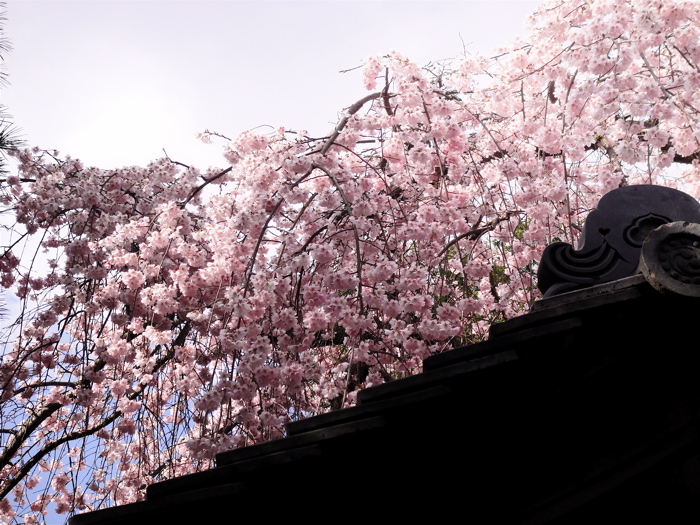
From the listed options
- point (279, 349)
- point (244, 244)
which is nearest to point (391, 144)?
point (244, 244)

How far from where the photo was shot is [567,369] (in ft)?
6.11

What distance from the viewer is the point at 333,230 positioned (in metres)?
5.48

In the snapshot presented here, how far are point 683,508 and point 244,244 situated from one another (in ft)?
13.7

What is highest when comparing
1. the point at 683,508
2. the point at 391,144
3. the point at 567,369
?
the point at 391,144

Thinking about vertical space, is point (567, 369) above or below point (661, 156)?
below

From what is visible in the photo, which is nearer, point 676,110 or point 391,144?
point 676,110

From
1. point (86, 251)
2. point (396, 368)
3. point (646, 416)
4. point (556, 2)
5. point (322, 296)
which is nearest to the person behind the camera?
point (646, 416)

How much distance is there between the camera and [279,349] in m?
5.51

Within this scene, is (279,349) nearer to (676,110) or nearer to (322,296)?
(322,296)

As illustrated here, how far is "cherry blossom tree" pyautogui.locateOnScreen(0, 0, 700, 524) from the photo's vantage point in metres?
5.15

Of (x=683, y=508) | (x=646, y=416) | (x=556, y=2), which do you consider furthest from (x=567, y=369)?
(x=556, y=2)

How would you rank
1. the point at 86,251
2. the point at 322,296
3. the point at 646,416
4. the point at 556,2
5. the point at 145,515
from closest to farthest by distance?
the point at 145,515, the point at 646,416, the point at 322,296, the point at 86,251, the point at 556,2

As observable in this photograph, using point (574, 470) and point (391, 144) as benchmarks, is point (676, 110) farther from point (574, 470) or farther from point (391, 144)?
point (574, 470)

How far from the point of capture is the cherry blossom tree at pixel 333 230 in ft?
16.9
